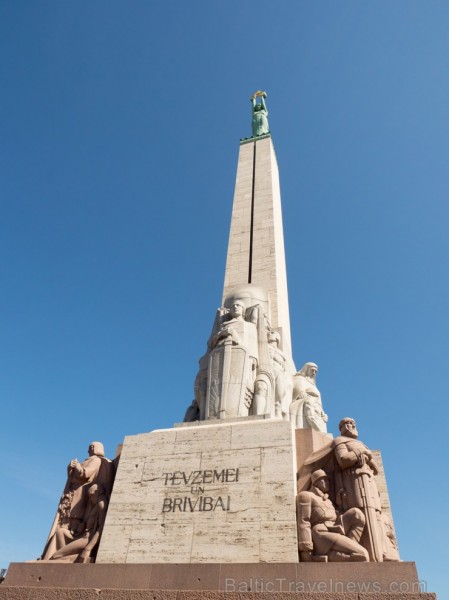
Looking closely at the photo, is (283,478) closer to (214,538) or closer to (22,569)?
(214,538)

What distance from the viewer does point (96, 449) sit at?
9.05 meters

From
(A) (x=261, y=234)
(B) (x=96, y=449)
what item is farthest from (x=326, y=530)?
(A) (x=261, y=234)

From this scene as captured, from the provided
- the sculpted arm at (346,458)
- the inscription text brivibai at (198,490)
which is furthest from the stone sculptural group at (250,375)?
the sculpted arm at (346,458)

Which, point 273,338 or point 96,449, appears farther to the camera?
point 273,338

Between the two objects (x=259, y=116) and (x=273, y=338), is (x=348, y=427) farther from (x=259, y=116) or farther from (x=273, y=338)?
(x=259, y=116)

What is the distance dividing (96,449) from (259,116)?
640 inches

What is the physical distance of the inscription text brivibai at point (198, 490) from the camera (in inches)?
278

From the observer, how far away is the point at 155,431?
28.2 feet

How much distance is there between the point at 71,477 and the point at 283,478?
4203 millimetres

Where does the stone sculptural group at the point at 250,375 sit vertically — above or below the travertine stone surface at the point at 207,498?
above

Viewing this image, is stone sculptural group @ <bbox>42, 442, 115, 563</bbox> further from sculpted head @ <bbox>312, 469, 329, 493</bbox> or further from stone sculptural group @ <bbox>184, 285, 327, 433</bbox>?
sculpted head @ <bbox>312, 469, 329, 493</bbox>

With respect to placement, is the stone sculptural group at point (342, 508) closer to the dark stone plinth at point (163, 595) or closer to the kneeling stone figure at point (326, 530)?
the kneeling stone figure at point (326, 530)

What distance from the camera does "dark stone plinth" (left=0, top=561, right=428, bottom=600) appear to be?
5.52 meters

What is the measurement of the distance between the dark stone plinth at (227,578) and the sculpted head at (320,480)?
1.25 m
